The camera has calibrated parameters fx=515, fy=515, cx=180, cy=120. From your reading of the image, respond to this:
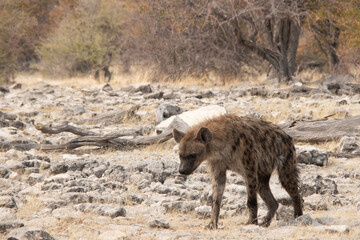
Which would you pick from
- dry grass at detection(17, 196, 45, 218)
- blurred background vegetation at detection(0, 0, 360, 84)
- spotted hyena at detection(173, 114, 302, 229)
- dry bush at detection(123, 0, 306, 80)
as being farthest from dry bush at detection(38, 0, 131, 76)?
spotted hyena at detection(173, 114, 302, 229)

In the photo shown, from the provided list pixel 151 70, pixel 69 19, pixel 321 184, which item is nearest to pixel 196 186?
pixel 321 184

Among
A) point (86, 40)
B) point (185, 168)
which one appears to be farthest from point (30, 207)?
point (86, 40)

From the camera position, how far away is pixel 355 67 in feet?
70.0

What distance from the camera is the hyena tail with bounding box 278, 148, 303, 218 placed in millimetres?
5602

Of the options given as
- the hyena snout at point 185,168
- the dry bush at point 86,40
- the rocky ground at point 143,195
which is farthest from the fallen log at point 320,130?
the dry bush at point 86,40

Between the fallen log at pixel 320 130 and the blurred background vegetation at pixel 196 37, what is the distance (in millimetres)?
7511

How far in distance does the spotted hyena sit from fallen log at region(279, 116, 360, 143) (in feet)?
11.6

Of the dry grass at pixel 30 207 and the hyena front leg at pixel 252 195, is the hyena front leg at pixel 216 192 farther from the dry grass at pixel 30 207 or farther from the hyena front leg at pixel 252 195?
the dry grass at pixel 30 207

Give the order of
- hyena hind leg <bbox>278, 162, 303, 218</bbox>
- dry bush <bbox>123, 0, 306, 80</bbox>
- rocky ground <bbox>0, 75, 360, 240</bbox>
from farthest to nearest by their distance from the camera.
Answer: dry bush <bbox>123, 0, 306, 80</bbox>, hyena hind leg <bbox>278, 162, 303, 218</bbox>, rocky ground <bbox>0, 75, 360, 240</bbox>

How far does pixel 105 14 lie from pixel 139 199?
2677 centimetres

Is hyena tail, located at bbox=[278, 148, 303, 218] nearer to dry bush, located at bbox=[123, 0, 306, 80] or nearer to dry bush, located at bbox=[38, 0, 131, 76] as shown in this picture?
dry bush, located at bbox=[123, 0, 306, 80]

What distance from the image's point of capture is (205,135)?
211 inches

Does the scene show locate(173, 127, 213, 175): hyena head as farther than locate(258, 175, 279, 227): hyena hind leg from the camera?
No

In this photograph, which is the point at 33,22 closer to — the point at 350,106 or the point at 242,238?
the point at 350,106
